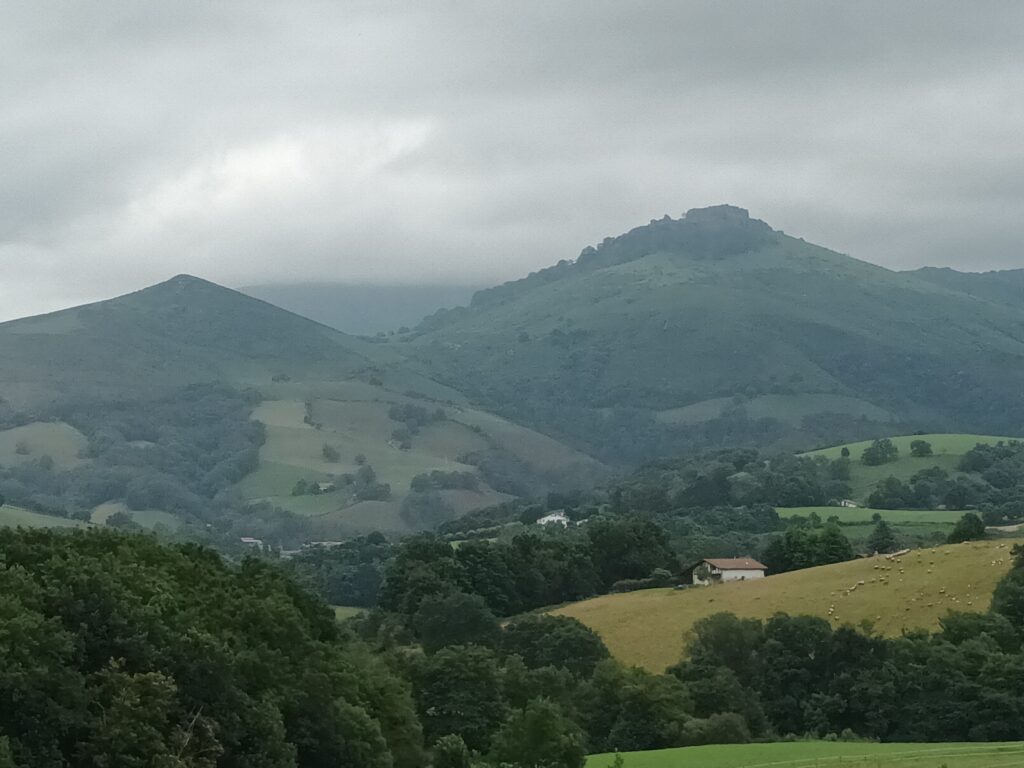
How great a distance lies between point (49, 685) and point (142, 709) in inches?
84.2

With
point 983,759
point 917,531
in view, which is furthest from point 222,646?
point 917,531

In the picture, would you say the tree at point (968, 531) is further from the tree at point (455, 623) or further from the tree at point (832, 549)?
the tree at point (455, 623)

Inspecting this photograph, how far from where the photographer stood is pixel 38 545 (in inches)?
1651

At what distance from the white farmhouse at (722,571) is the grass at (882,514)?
5093cm

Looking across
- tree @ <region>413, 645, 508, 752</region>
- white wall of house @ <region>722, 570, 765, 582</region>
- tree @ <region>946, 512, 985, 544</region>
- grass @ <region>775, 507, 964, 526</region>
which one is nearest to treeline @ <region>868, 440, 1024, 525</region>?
grass @ <region>775, 507, 964, 526</region>

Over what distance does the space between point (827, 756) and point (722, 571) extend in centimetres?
5942

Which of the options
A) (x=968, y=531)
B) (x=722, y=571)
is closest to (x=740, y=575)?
(x=722, y=571)

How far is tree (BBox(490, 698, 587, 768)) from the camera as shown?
41719mm

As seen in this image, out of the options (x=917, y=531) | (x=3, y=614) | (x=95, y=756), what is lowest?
(x=917, y=531)

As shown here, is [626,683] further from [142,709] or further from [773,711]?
[142,709]

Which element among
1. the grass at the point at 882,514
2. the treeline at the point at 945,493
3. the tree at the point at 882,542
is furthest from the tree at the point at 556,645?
the treeline at the point at 945,493

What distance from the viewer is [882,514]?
6462 inches

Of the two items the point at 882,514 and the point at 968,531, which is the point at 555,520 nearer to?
the point at 882,514

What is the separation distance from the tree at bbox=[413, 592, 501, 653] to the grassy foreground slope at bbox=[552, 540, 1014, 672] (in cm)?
675
